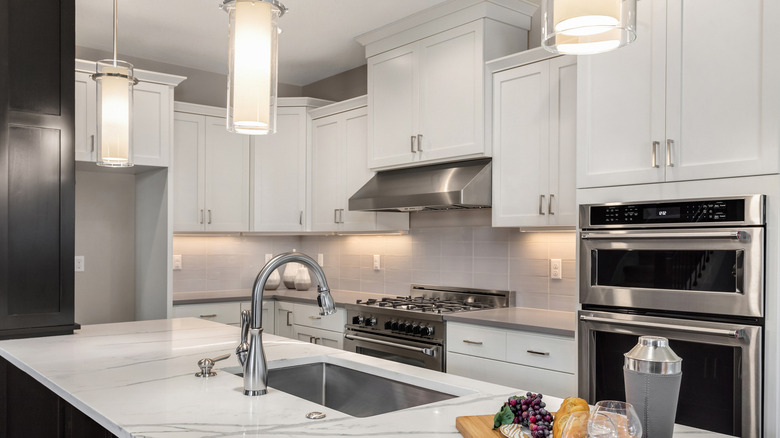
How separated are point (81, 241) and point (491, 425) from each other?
3.97 meters

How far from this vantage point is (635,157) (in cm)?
253

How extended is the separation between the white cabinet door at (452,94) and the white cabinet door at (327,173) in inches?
38.2

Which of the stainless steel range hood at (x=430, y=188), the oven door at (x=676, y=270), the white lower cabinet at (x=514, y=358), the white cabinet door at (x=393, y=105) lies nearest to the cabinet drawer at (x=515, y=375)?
the white lower cabinet at (x=514, y=358)

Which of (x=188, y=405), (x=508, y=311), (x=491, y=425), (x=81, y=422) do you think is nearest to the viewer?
(x=491, y=425)

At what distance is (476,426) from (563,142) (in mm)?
2104

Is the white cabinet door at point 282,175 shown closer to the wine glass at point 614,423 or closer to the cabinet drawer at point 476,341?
the cabinet drawer at point 476,341

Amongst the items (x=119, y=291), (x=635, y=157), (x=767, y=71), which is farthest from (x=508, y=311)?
(x=119, y=291)

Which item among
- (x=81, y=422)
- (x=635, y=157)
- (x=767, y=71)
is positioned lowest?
(x=81, y=422)

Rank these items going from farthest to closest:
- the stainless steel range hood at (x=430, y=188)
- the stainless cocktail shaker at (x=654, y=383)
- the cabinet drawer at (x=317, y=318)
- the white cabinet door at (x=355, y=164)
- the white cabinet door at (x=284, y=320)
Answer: the white cabinet door at (x=284, y=320) < the white cabinet door at (x=355, y=164) < the cabinet drawer at (x=317, y=318) < the stainless steel range hood at (x=430, y=188) < the stainless cocktail shaker at (x=654, y=383)

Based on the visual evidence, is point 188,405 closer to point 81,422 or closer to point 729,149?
point 81,422

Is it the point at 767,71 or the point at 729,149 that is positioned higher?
the point at 767,71

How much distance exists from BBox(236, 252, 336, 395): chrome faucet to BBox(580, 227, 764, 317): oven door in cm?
135

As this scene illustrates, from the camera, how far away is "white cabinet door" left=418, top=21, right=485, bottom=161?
3521 millimetres

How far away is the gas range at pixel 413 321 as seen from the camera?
351cm
